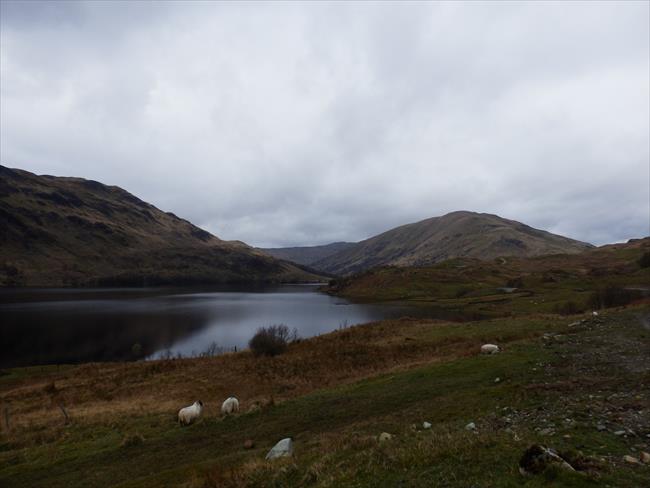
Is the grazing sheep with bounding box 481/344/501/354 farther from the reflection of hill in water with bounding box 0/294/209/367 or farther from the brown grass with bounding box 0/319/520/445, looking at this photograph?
the reflection of hill in water with bounding box 0/294/209/367

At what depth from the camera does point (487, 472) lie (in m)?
9.02

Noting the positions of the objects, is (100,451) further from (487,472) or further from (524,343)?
(524,343)

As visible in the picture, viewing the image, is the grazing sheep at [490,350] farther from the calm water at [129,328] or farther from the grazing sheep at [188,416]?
the calm water at [129,328]

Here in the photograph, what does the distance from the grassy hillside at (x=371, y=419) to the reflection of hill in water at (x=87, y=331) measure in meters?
27.8

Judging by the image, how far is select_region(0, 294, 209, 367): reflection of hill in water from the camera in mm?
70688

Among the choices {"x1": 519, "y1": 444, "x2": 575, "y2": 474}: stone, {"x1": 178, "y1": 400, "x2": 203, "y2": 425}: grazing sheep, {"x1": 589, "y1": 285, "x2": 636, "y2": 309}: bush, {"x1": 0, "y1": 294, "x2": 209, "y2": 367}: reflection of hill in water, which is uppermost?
{"x1": 589, "y1": 285, "x2": 636, "y2": 309}: bush

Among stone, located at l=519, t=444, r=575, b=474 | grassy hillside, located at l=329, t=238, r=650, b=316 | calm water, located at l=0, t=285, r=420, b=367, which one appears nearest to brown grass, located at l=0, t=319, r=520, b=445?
calm water, located at l=0, t=285, r=420, b=367

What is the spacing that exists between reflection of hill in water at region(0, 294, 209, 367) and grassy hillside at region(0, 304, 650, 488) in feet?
91.1

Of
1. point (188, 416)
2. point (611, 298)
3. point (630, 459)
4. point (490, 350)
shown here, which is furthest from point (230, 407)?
point (611, 298)

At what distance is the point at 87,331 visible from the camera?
87938mm

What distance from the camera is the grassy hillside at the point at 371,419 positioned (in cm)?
1033

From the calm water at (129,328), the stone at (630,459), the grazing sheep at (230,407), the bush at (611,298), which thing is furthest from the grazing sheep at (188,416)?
the bush at (611,298)

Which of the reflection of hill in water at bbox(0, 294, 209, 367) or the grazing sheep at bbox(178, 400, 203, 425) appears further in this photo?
the reflection of hill in water at bbox(0, 294, 209, 367)

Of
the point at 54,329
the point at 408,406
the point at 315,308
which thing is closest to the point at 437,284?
the point at 315,308
